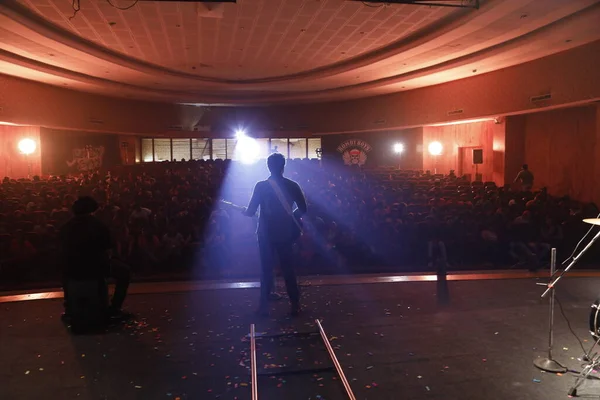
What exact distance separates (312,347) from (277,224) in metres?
1.45

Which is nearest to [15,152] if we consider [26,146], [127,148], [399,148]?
[26,146]

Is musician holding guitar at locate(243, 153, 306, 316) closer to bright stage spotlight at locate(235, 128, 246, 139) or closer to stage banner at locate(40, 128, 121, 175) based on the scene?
stage banner at locate(40, 128, 121, 175)

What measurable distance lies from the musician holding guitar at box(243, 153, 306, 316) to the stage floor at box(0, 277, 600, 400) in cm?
38

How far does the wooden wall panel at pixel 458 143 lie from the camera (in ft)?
62.7

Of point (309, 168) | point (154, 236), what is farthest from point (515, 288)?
point (309, 168)

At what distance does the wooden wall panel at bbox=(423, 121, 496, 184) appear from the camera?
19125mm

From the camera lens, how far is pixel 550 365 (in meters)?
3.86

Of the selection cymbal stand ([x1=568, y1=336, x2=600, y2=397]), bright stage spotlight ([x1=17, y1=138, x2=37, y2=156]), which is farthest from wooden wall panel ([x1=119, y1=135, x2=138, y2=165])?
cymbal stand ([x1=568, y1=336, x2=600, y2=397])

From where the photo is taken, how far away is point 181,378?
148 inches

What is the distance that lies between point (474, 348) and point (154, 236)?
5979mm

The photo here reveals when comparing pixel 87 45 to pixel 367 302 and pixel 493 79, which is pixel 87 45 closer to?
pixel 367 302

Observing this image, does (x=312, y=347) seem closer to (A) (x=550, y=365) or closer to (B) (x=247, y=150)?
(A) (x=550, y=365)

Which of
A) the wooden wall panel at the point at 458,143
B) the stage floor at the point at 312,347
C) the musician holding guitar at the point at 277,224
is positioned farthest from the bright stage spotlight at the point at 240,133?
the musician holding guitar at the point at 277,224

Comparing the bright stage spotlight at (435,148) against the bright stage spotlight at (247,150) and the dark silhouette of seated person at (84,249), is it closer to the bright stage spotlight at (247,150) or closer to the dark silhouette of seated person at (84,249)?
the bright stage spotlight at (247,150)
